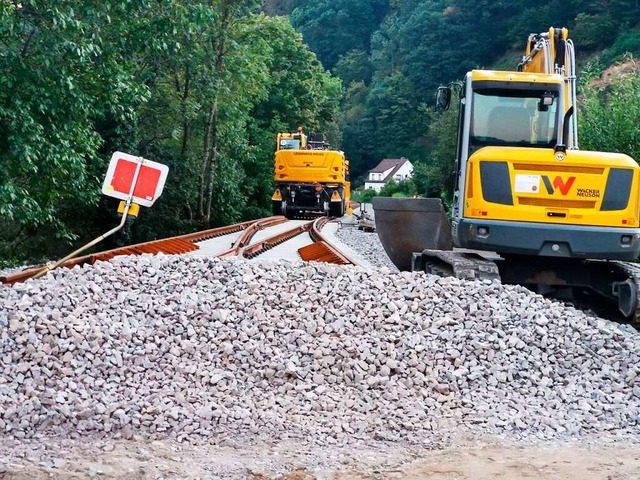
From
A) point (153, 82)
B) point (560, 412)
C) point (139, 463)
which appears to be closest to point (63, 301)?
point (139, 463)

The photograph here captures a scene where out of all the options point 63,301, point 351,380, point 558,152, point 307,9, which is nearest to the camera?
point 351,380

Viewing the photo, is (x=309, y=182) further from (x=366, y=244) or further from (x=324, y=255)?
(x=324, y=255)

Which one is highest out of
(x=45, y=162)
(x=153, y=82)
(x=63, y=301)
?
(x=153, y=82)

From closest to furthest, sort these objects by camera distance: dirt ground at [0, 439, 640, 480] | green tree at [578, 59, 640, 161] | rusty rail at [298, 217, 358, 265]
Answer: dirt ground at [0, 439, 640, 480]
rusty rail at [298, 217, 358, 265]
green tree at [578, 59, 640, 161]

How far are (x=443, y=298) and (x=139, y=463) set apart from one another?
3530 millimetres

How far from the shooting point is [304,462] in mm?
5023

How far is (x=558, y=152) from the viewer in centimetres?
991

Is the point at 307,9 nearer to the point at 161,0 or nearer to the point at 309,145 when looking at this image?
the point at 309,145

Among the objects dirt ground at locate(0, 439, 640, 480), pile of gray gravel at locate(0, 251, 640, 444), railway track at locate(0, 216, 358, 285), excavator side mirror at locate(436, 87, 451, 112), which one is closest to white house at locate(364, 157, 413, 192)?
railway track at locate(0, 216, 358, 285)

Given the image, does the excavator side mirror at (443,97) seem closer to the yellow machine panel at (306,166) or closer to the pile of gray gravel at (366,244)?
the pile of gray gravel at (366,244)

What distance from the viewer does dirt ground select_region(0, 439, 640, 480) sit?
4.78m

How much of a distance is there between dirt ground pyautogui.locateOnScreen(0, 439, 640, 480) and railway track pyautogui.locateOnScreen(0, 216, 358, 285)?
365 centimetres

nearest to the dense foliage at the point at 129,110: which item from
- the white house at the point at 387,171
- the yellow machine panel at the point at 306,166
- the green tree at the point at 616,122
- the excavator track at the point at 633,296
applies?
the yellow machine panel at the point at 306,166

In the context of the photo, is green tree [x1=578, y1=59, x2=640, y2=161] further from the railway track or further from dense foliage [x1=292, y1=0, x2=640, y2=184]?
dense foliage [x1=292, y1=0, x2=640, y2=184]
